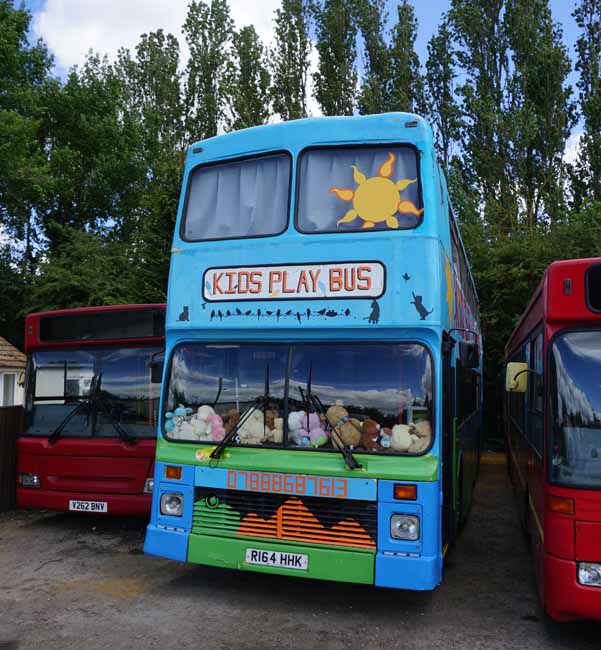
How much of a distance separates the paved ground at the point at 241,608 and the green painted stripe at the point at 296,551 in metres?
0.42

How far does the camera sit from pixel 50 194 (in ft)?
107

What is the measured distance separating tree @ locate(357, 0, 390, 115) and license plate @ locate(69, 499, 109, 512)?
73.6 ft

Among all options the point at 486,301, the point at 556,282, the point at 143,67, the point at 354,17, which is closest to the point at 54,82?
the point at 143,67

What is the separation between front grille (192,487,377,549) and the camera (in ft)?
17.9

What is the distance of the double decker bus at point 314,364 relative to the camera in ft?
17.9

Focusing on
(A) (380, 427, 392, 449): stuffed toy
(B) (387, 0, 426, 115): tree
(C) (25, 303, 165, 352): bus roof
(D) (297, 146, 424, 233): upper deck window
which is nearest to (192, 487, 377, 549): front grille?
(A) (380, 427, 392, 449): stuffed toy

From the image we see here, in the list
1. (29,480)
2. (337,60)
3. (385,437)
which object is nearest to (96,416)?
(29,480)

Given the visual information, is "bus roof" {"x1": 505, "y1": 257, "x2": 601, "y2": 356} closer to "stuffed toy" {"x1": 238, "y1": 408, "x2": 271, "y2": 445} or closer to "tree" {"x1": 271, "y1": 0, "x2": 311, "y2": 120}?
"stuffed toy" {"x1": 238, "y1": 408, "x2": 271, "y2": 445}

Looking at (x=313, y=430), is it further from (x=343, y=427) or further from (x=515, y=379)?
(x=515, y=379)

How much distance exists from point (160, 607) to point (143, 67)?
3227cm

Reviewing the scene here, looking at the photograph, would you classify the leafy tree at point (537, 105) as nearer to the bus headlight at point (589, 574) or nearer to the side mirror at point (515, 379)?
the side mirror at point (515, 379)

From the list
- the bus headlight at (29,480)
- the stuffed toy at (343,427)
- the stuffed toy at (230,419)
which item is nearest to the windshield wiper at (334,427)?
the stuffed toy at (343,427)

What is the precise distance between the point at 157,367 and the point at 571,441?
14.0 ft

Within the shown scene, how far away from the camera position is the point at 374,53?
28.5 m
